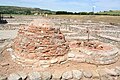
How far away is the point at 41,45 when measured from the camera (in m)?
8.43

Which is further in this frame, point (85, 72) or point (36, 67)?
point (36, 67)

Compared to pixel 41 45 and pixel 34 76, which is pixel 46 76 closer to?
pixel 34 76

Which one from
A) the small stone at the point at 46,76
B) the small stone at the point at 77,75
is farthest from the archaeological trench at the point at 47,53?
the small stone at the point at 46,76

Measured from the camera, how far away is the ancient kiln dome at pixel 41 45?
27.5 feet

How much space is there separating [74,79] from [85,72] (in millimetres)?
578

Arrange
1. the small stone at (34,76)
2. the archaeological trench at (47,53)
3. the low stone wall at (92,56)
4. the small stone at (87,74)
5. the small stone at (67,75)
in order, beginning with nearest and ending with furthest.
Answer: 1. the small stone at (34,76)
2. the small stone at (67,75)
3. the small stone at (87,74)
4. the archaeological trench at (47,53)
5. the low stone wall at (92,56)

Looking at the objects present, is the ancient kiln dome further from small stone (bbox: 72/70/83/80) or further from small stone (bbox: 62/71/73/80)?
small stone (bbox: 72/70/83/80)

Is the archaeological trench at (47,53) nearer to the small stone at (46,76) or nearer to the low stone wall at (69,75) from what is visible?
the low stone wall at (69,75)

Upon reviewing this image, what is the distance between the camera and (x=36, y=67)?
8242 mm

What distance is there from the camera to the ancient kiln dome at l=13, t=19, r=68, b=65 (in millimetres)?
8375

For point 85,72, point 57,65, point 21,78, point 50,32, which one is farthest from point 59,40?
point 21,78

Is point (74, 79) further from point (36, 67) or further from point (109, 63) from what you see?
point (109, 63)

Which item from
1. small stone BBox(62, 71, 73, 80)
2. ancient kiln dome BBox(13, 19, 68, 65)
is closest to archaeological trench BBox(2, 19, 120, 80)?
ancient kiln dome BBox(13, 19, 68, 65)

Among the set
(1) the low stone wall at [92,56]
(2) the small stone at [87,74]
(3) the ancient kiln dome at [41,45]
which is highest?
(3) the ancient kiln dome at [41,45]
